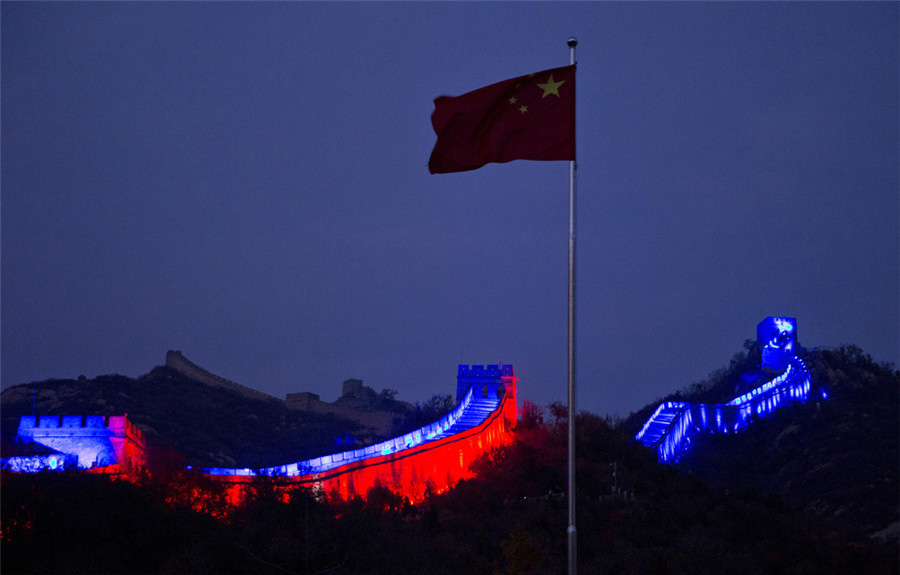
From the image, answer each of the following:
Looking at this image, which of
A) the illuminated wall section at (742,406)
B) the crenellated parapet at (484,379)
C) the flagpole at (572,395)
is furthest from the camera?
the illuminated wall section at (742,406)

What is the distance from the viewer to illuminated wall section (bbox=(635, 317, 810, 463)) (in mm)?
73438

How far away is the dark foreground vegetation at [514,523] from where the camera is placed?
96.5ft

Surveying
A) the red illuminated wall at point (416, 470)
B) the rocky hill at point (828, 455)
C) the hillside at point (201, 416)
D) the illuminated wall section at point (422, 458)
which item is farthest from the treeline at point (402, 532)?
the hillside at point (201, 416)

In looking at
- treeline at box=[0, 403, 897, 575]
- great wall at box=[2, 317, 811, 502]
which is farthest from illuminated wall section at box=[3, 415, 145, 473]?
treeline at box=[0, 403, 897, 575]

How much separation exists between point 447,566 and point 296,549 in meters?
5.79

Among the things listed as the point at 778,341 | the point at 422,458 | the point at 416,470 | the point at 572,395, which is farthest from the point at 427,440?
the point at 778,341

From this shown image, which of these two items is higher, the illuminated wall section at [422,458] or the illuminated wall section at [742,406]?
the illuminated wall section at [742,406]

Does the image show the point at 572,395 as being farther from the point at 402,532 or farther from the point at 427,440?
the point at 427,440

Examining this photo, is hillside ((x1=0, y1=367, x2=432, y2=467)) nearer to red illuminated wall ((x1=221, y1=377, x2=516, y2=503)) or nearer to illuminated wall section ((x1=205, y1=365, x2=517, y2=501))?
illuminated wall section ((x1=205, y1=365, x2=517, y2=501))

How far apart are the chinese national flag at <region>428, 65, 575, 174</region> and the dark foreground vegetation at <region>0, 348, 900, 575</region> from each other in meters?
12.6

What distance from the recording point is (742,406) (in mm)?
82938

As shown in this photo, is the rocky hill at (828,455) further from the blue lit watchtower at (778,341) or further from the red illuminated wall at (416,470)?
the red illuminated wall at (416,470)

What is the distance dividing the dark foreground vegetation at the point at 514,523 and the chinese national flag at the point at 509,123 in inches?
495

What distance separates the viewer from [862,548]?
1545 inches
